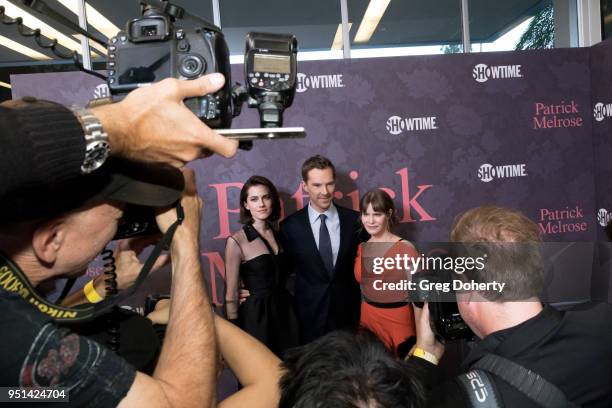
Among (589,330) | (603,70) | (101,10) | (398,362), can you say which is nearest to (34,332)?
(398,362)

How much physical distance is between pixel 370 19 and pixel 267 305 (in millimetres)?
2508

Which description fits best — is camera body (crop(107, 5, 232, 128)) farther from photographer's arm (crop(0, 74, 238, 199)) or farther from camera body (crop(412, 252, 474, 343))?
camera body (crop(412, 252, 474, 343))

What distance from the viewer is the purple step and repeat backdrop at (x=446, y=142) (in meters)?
3.54

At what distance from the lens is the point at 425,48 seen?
4.03 meters

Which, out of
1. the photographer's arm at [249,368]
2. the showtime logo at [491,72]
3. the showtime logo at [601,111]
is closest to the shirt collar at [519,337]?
the photographer's arm at [249,368]

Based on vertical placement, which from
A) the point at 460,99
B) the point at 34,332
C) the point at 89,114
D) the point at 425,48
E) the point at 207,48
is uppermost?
the point at 425,48

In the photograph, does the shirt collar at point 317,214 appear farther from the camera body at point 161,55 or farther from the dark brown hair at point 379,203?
the camera body at point 161,55

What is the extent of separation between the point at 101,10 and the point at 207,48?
3.48 metres

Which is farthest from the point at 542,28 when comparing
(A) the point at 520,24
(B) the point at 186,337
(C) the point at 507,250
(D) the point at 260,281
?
(B) the point at 186,337

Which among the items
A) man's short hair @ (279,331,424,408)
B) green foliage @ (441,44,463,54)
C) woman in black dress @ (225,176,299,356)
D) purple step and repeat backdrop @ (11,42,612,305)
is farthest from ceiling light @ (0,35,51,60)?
man's short hair @ (279,331,424,408)

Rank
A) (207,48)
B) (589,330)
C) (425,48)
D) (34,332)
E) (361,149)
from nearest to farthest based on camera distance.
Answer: (34,332) < (207,48) < (589,330) < (361,149) < (425,48)

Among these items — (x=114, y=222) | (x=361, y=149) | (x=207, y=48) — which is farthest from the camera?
(x=361, y=149)

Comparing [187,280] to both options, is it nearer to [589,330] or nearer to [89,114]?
[89,114]

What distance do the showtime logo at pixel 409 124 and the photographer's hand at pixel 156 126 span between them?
3105 millimetres
